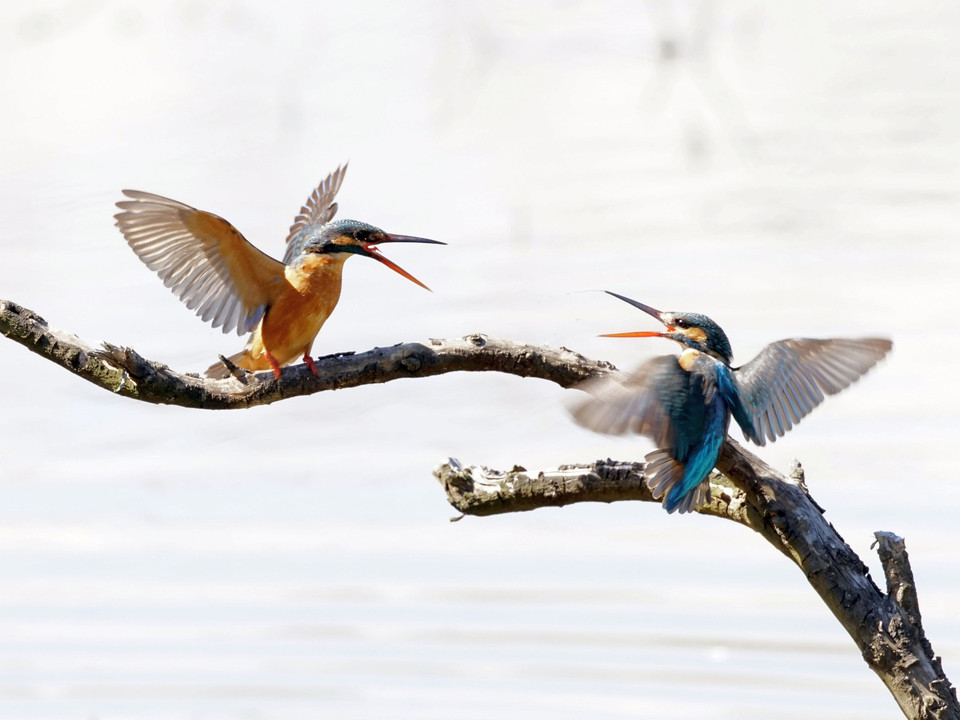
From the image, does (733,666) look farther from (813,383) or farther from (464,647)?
(813,383)

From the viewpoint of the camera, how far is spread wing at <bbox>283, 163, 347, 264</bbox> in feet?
13.3

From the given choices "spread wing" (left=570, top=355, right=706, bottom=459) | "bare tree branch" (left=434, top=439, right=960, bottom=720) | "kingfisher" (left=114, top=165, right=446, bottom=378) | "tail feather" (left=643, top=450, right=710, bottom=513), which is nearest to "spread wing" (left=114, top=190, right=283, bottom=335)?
"kingfisher" (left=114, top=165, right=446, bottom=378)

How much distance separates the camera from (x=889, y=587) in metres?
2.90

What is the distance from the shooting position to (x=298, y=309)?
3.54m

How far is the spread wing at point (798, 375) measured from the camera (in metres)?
3.04

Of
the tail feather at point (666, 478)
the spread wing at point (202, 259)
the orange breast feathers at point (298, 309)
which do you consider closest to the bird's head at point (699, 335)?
the tail feather at point (666, 478)

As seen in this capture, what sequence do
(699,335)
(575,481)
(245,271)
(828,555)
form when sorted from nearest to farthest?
1. (828,555)
2. (575,481)
3. (699,335)
4. (245,271)

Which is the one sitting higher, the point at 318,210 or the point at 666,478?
the point at 318,210

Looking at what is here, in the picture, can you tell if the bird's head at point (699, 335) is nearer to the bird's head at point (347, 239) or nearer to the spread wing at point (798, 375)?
the spread wing at point (798, 375)

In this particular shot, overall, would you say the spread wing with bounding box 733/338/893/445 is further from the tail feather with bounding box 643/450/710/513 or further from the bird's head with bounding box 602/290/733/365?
the tail feather with bounding box 643/450/710/513

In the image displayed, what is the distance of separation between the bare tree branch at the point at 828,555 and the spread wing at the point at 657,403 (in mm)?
114

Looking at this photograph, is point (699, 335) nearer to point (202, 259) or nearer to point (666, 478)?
point (666, 478)

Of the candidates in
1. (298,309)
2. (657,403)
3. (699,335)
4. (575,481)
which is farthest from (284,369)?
(699,335)

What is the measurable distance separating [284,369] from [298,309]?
1.49 feet
